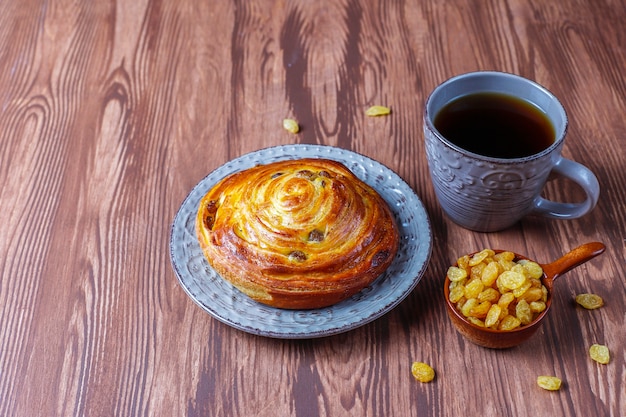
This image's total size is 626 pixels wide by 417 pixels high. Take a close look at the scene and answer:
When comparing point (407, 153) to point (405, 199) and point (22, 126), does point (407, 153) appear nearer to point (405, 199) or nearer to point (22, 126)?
point (405, 199)

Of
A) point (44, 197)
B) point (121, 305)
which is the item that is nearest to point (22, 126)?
point (44, 197)

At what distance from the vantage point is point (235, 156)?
162 cm

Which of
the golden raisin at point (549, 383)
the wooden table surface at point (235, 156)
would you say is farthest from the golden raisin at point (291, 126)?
the golden raisin at point (549, 383)

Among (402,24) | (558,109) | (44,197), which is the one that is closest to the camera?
(558,109)

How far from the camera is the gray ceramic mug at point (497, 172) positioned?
125cm

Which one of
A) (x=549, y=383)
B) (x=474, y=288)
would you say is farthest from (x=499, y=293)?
(x=549, y=383)

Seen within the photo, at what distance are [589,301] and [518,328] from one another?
9.0 inches

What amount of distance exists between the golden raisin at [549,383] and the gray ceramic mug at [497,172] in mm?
336

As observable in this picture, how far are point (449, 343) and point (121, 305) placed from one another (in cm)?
62

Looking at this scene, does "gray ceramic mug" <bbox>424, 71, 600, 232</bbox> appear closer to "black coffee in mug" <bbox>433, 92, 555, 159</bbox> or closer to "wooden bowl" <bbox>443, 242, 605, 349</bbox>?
"black coffee in mug" <bbox>433, 92, 555, 159</bbox>

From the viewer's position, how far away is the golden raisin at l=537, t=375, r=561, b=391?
117cm

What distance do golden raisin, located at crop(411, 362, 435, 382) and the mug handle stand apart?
42 cm

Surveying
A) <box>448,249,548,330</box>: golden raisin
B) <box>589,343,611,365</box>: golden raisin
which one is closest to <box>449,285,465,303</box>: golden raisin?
<box>448,249,548,330</box>: golden raisin

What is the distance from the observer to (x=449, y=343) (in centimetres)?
125
